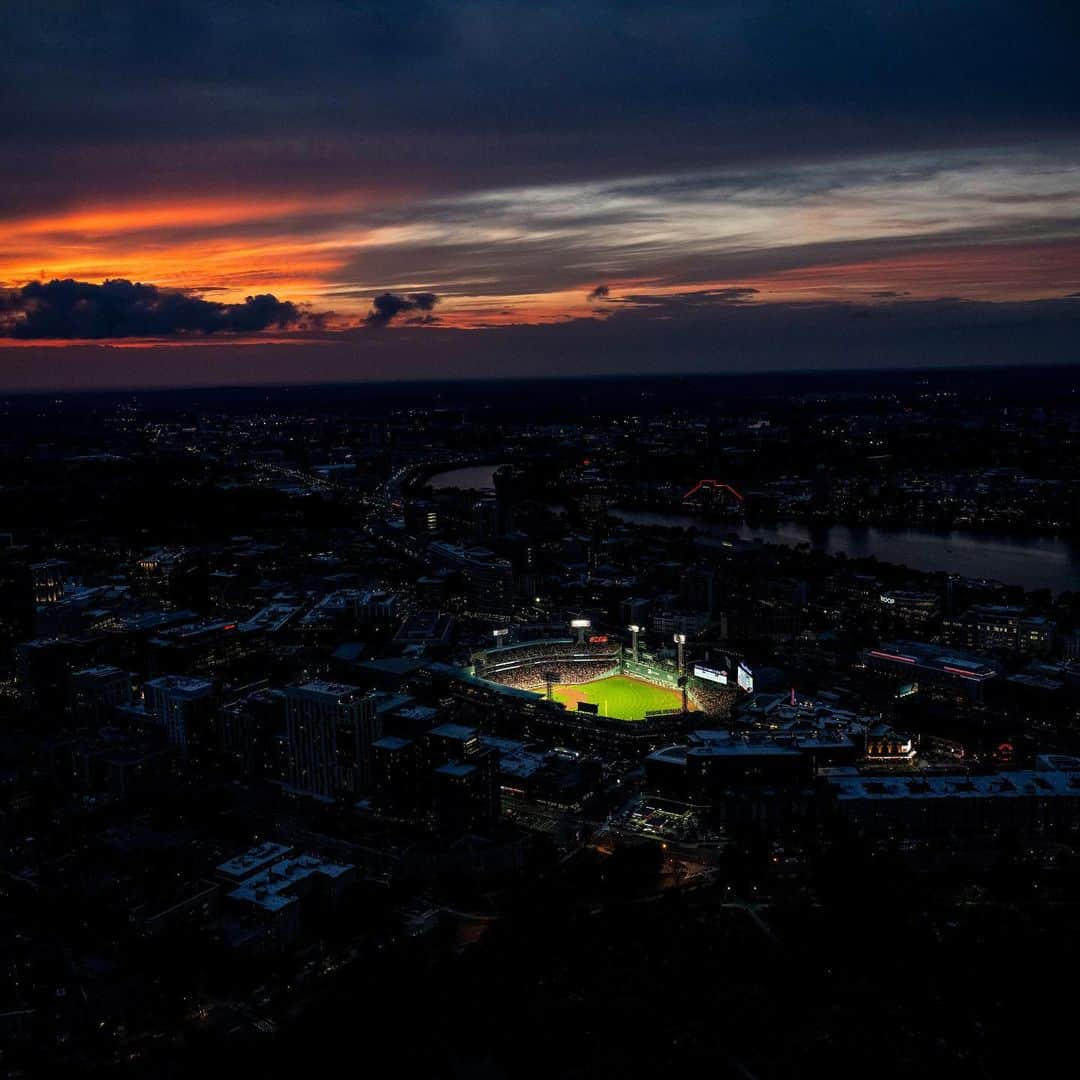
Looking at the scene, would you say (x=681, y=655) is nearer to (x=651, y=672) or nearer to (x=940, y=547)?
(x=651, y=672)

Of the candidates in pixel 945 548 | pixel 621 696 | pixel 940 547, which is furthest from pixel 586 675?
pixel 940 547

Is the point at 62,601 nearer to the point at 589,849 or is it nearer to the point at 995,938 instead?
the point at 589,849

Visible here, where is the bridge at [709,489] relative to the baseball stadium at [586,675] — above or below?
above

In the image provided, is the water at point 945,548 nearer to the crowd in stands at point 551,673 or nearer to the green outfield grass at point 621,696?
the green outfield grass at point 621,696

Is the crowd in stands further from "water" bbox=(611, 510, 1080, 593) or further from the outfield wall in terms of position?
"water" bbox=(611, 510, 1080, 593)

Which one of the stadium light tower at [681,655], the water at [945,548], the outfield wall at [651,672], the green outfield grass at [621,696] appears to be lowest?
the water at [945,548]

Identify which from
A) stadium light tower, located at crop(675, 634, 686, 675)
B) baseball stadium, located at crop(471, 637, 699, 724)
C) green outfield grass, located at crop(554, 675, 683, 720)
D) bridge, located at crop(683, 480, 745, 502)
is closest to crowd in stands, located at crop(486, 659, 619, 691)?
baseball stadium, located at crop(471, 637, 699, 724)

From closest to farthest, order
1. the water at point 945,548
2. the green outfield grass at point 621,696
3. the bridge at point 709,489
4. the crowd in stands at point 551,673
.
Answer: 1. the green outfield grass at point 621,696
2. the crowd in stands at point 551,673
3. the water at point 945,548
4. the bridge at point 709,489

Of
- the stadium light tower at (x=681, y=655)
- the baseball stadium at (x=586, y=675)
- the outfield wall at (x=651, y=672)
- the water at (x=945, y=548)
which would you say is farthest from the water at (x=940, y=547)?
the baseball stadium at (x=586, y=675)
